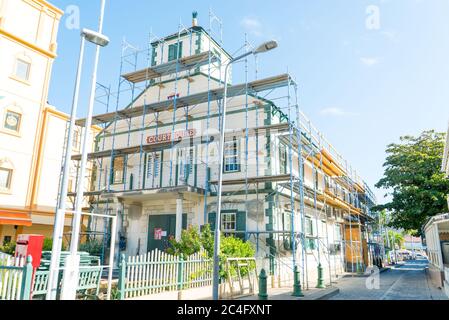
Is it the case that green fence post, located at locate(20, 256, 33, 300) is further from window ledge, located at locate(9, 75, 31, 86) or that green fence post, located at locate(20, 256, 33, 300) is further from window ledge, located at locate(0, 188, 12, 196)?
window ledge, located at locate(9, 75, 31, 86)

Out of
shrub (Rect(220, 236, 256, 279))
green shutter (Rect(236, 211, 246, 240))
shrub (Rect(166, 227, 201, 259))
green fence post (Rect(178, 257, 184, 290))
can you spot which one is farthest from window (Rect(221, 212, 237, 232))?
green fence post (Rect(178, 257, 184, 290))

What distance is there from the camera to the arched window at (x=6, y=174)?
69.6ft

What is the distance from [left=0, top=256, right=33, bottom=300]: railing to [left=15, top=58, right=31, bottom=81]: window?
62.6ft

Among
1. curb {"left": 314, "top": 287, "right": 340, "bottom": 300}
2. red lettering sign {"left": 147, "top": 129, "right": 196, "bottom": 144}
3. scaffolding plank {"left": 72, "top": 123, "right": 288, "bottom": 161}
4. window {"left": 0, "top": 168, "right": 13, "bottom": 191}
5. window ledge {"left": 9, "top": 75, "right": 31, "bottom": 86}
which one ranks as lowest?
curb {"left": 314, "top": 287, "right": 340, "bottom": 300}

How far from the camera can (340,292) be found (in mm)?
14781

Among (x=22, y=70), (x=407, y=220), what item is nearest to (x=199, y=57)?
(x=22, y=70)

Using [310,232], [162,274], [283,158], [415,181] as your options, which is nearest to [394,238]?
[415,181]

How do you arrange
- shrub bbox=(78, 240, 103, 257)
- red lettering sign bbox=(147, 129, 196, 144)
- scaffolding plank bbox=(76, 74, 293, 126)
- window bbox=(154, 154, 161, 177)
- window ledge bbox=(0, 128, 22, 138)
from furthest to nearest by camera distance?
window ledge bbox=(0, 128, 22, 138) < window bbox=(154, 154, 161, 177) < red lettering sign bbox=(147, 129, 196, 144) < shrub bbox=(78, 240, 103, 257) < scaffolding plank bbox=(76, 74, 293, 126)

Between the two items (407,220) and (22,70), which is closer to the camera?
(22,70)

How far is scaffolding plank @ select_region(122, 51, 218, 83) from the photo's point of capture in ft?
68.2

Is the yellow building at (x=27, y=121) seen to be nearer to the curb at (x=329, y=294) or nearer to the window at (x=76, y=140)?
the window at (x=76, y=140)

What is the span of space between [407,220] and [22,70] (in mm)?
28712
